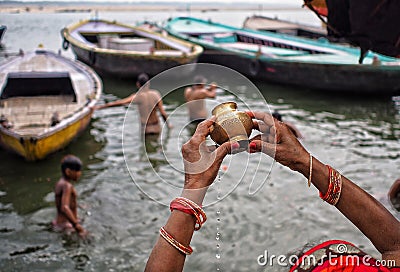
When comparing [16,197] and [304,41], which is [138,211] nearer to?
[16,197]

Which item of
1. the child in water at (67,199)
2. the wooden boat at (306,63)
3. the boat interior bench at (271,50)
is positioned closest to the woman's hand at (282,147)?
the child in water at (67,199)

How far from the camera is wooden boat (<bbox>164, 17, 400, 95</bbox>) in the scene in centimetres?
1059

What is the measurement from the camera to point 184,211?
1.21 m

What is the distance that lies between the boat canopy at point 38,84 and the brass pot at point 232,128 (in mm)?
7817

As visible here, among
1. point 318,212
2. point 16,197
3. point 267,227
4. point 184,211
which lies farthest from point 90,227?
point 184,211

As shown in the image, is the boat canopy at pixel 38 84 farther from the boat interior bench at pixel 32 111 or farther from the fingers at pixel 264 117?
the fingers at pixel 264 117

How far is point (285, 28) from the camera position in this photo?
69.5 ft

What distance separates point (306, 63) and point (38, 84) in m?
6.59

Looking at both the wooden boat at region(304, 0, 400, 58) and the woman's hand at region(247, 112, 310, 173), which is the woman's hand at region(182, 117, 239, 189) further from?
the wooden boat at region(304, 0, 400, 58)

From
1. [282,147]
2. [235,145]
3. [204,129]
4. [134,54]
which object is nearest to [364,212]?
[282,147]

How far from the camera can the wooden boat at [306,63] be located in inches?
417

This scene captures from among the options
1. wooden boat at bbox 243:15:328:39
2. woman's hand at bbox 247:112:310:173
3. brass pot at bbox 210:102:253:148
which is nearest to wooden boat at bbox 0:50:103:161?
brass pot at bbox 210:102:253:148

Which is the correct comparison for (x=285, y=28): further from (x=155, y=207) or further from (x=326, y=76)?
(x=155, y=207)

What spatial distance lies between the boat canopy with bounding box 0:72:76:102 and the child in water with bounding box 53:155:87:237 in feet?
14.4
